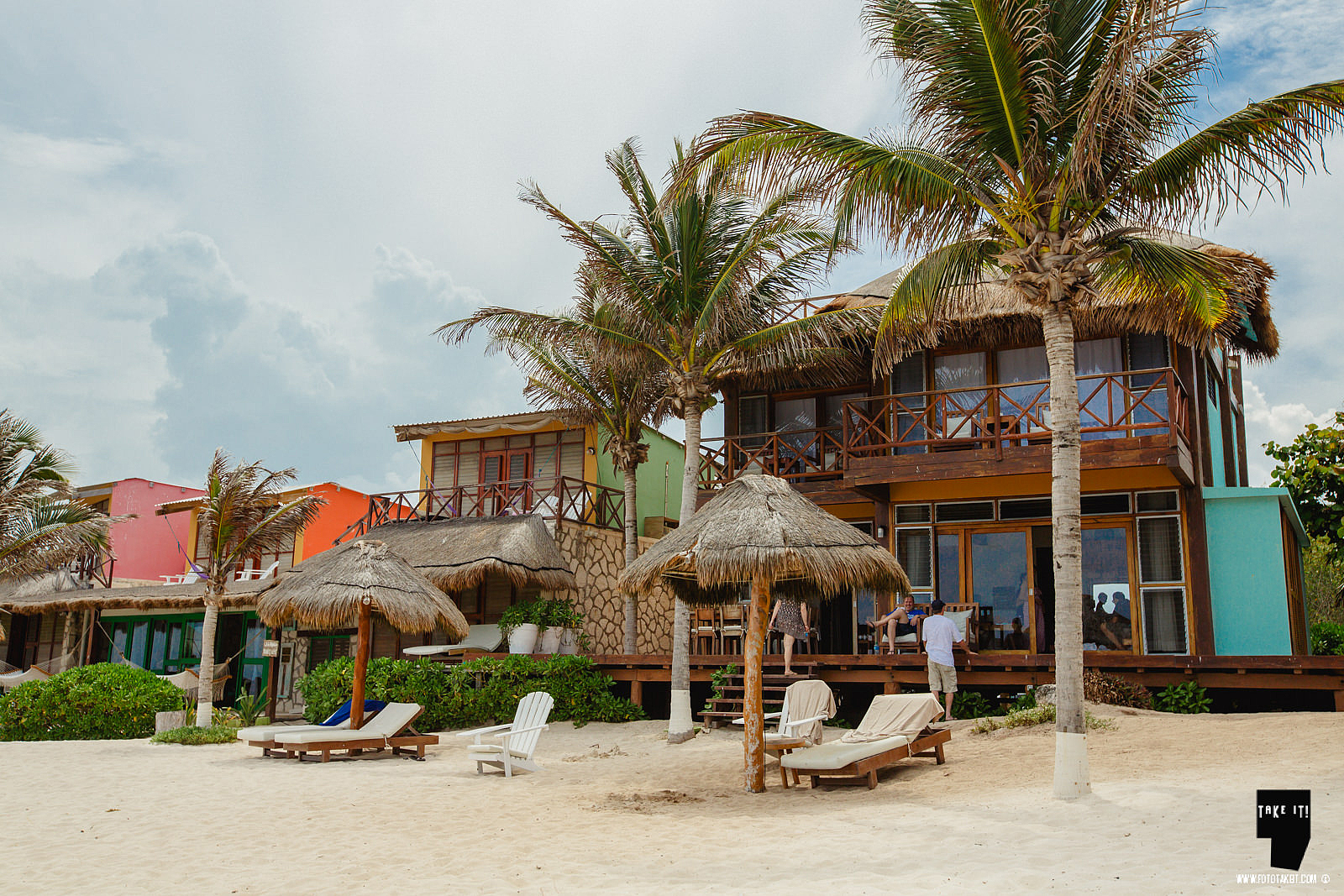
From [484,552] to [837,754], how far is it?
917 cm

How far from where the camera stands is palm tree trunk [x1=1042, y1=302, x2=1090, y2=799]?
6824 mm

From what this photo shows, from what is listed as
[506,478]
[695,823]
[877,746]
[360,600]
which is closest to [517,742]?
[360,600]

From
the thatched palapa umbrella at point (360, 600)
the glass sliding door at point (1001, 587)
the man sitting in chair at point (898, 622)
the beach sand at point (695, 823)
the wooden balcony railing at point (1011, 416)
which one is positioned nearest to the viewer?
the beach sand at point (695, 823)

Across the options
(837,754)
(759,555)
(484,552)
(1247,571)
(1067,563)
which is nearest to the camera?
(1067,563)

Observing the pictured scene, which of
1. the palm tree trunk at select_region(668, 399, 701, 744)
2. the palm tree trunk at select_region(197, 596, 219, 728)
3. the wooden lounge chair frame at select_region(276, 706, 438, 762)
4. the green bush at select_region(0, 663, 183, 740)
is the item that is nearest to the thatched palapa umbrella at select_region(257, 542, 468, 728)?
the wooden lounge chair frame at select_region(276, 706, 438, 762)

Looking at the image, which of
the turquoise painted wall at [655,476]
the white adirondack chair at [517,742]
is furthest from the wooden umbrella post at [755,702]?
the turquoise painted wall at [655,476]

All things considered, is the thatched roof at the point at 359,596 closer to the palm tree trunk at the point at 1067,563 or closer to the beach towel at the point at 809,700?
the beach towel at the point at 809,700

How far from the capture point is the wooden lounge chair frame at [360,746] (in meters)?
10.8

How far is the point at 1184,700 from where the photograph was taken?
11047mm

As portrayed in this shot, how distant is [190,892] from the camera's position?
5238 millimetres

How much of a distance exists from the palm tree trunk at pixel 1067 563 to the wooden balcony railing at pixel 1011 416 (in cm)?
505

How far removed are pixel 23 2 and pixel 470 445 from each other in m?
10.5

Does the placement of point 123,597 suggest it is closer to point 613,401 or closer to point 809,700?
point 613,401

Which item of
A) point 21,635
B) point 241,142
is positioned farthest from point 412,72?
point 21,635
